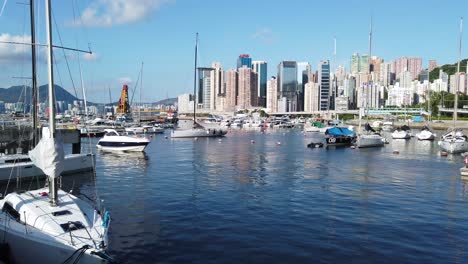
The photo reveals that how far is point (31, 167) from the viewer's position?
3155cm

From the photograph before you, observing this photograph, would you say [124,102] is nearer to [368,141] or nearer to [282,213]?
[368,141]

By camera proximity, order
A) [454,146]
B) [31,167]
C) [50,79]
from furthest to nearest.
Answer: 1. [454,146]
2. [31,167]
3. [50,79]

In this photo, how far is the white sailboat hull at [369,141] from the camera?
6781 cm

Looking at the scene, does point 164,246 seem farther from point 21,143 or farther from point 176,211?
point 21,143

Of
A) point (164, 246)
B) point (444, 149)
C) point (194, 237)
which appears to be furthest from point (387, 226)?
point (444, 149)

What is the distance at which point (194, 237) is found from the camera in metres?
18.8

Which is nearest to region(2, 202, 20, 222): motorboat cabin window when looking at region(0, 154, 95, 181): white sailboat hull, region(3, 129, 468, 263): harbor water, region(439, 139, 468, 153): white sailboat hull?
region(3, 129, 468, 263): harbor water

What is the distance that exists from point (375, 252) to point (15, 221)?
13678mm

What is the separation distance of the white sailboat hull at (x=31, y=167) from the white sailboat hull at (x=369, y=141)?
146 feet

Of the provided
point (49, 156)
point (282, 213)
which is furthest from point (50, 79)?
point (282, 213)

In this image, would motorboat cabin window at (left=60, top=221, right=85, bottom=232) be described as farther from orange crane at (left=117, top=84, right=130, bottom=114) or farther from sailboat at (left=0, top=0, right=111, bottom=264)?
orange crane at (left=117, top=84, right=130, bottom=114)

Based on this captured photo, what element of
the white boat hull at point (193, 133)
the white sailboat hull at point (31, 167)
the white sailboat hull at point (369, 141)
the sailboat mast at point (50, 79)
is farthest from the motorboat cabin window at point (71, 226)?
the white boat hull at point (193, 133)

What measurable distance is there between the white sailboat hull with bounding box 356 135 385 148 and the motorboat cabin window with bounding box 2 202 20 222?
192 feet

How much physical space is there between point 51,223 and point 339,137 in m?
65.9
